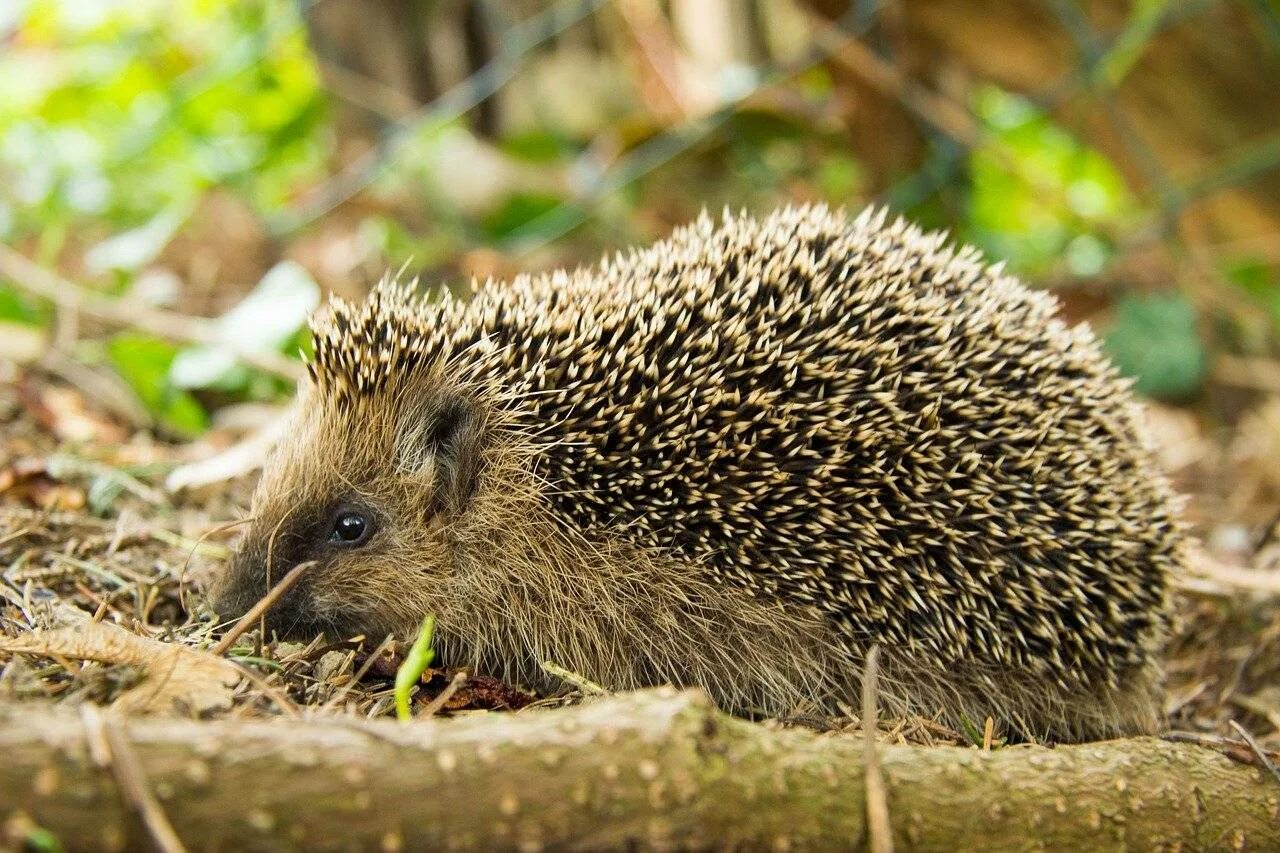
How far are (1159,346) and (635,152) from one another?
408 cm

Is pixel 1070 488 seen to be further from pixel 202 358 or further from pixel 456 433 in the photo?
pixel 202 358

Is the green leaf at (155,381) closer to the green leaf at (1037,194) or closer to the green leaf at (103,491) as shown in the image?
the green leaf at (103,491)

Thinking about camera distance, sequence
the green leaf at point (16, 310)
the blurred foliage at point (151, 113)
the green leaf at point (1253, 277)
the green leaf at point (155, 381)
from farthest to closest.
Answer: the blurred foliage at point (151, 113) < the green leaf at point (1253, 277) < the green leaf at point (16, 310) < the green leaf at point (155, 381)

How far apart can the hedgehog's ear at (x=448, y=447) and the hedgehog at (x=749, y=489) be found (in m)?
0.01

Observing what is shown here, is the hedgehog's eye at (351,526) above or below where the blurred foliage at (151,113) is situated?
below

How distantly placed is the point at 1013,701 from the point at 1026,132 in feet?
26.0

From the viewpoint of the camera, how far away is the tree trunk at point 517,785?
190cm

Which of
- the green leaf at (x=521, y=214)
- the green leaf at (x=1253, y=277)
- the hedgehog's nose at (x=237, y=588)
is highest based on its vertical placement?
the green leaf at (x=521, y=214)

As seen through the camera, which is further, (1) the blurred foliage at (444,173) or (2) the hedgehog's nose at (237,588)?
(1) the blurred foliage at (444,173)

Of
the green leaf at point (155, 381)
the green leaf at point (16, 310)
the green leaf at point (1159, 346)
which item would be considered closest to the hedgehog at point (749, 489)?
the green leaf at point (155, 381)

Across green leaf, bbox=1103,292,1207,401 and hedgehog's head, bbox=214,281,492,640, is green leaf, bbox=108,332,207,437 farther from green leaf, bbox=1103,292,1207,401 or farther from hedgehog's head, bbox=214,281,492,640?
green leaf, bbox=1103,292,1207,401

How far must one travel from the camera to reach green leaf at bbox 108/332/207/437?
5617 mm

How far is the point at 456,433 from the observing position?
3.98 metres

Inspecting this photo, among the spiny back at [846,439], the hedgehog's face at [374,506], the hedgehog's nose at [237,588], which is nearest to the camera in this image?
the spiny back at [846,439]
